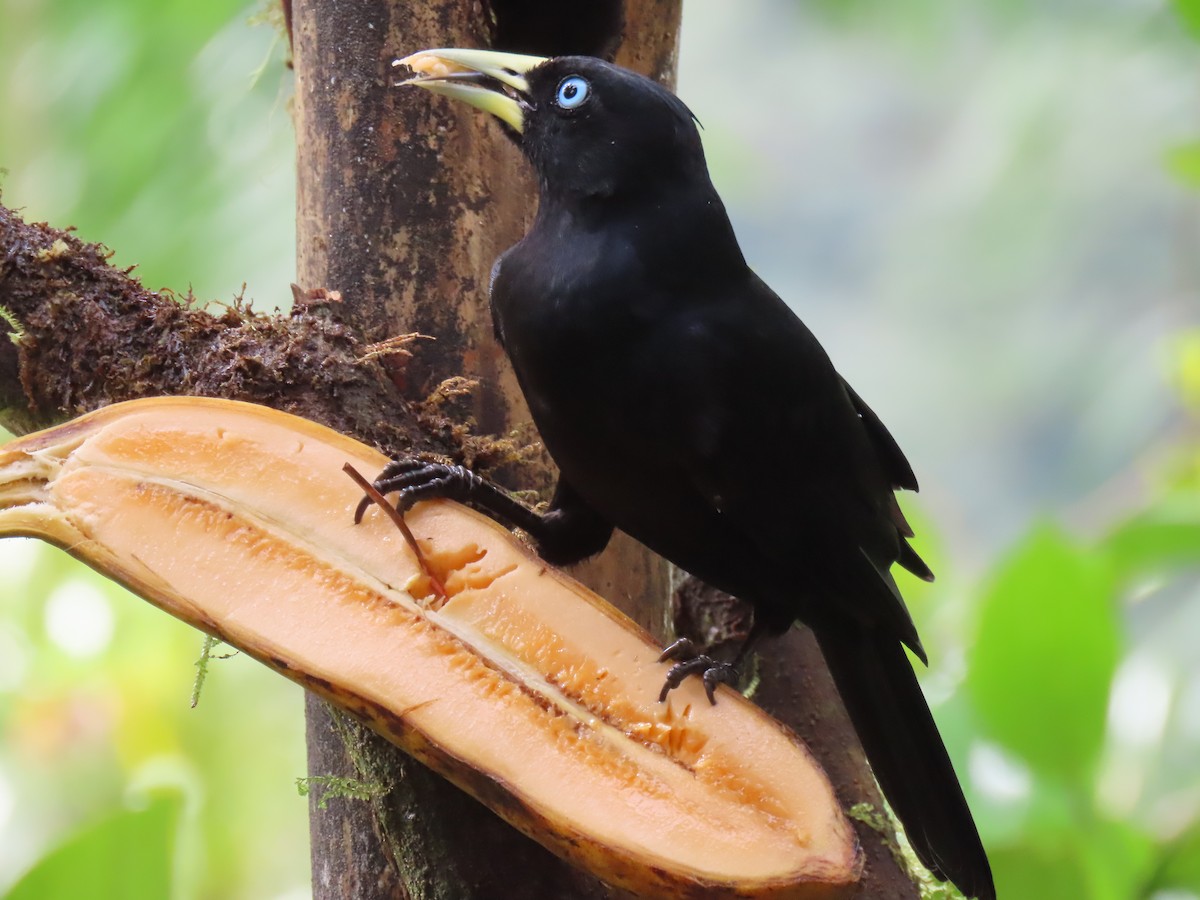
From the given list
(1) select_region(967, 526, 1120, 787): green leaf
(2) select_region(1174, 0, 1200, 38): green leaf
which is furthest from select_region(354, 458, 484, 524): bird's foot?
(2) select_region(1174, 0, 1200, 38): green leaf

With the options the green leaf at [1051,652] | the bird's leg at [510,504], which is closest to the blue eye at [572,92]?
the bird's leg at [510,504]

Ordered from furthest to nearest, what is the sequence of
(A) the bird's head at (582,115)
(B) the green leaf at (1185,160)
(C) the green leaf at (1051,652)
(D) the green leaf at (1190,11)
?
(B) the green leaf at (1185,160) < (D) the green leaf at (1190,11) < (C) the green leaf at (1051,652) < (A) the bird's head at (582,115)

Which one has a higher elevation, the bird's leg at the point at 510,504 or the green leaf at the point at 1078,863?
the bird's leg at the point at 510,504

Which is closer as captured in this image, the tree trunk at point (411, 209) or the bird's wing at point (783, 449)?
the bird's wing at point (783, 449)

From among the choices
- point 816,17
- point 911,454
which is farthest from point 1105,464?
point 816,17

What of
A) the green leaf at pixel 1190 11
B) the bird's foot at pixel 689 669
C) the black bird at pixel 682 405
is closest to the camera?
the bird's foot at pixel 689 669

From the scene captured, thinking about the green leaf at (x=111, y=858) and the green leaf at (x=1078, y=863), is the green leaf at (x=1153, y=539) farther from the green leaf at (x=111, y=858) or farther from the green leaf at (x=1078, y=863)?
the green leaf at (x=111, y=858)

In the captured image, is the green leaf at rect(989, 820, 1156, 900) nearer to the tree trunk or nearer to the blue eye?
the tree trunk

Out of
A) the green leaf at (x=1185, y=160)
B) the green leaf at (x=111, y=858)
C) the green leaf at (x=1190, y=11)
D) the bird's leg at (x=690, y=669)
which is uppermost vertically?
the green leaf at (x=1190, y=11)
